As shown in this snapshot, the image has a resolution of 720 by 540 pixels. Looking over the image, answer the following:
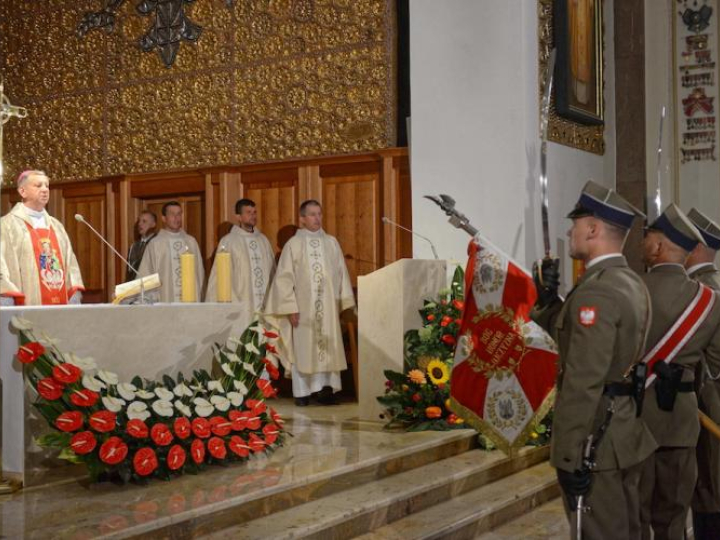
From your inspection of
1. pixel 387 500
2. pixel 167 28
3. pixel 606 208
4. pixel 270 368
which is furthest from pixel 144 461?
pixel 167 28

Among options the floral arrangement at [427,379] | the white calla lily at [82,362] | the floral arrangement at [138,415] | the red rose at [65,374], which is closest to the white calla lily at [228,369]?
the floral arrangement at [138,415]

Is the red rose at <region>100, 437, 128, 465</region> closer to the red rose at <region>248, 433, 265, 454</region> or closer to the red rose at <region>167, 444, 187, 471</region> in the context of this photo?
the red rose at <region>167, 444, 187, 471</region>

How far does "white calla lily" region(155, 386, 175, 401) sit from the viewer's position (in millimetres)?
4926

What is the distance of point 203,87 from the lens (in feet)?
32.6

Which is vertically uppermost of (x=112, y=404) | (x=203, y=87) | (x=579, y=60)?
(x=203, y=87)

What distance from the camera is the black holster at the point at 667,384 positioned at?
12.1ft

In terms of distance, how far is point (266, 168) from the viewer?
9.48 metres

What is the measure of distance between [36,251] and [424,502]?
341 cm

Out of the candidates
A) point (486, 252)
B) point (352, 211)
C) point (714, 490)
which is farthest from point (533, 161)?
point (714, 490)

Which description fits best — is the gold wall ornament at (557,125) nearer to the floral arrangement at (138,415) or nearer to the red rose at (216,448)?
the floral arrangement at (138,415)

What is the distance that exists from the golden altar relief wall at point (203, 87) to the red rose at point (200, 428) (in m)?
4.43

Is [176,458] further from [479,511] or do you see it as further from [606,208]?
[606,208]

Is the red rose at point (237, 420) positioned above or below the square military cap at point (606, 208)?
below

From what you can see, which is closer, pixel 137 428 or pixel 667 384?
pixel 667 384
